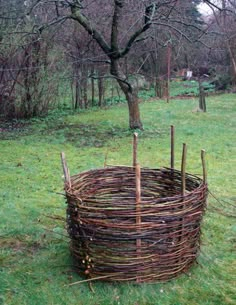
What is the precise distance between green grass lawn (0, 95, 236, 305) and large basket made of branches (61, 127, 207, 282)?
0.11 meters

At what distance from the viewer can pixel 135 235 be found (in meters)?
3.10

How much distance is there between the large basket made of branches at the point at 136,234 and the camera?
10.2 feet

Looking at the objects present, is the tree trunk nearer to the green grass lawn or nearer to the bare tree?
the bare tree

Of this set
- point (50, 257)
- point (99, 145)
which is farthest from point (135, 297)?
point (99, 145)

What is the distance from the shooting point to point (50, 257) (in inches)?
147

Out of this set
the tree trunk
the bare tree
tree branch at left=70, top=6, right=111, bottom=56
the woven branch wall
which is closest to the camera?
the woven branch wall

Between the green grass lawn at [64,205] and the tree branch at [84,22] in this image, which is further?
the tree branch at [84,22]

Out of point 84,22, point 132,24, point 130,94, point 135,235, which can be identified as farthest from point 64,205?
point 132,24

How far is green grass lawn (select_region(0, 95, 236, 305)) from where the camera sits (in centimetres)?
316

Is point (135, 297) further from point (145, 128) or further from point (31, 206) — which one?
point (145, 128)

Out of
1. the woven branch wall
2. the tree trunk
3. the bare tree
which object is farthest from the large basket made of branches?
the tree trunk

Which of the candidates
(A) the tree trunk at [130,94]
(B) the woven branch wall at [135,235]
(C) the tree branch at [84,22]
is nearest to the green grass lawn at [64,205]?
(B) the woven branch wall at [135,235]

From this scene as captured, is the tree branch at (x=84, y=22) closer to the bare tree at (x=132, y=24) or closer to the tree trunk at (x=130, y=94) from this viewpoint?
the bare tree at (x=132, y=24)

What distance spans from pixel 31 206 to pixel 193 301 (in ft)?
8.60
